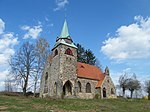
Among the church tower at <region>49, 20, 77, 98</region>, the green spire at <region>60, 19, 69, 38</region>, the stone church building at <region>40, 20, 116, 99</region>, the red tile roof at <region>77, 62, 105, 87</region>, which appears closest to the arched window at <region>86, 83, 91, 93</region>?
the stone church building at <region>40, 20, 116, 99</region>

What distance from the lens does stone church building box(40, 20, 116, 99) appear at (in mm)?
32906

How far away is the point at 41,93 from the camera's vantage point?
37969 mm

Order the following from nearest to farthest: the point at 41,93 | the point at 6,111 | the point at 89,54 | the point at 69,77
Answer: the point at 6,111 → the point at 69,77 → the point at 41,93 → the point at 89,54

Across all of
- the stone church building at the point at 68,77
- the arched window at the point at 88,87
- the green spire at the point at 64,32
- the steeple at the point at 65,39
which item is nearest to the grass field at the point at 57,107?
the stone church building at the point at 68,77

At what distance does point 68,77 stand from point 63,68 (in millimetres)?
1875

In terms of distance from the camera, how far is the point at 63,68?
108ft

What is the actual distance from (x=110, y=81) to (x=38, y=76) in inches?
594

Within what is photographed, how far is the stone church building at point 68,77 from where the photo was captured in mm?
32906

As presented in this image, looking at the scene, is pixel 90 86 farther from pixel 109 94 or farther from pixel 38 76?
pixel 38 76

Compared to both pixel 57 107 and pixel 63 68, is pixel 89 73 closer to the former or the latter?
pixel 63 68

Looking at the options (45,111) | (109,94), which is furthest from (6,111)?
(109,94)

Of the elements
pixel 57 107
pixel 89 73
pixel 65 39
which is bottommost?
pixel 57 107

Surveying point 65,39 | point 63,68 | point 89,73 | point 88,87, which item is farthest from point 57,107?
point 89,73

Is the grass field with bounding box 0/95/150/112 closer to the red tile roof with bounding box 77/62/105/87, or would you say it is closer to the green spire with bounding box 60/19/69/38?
the red tile roof with bounding box 77/62/105/87
